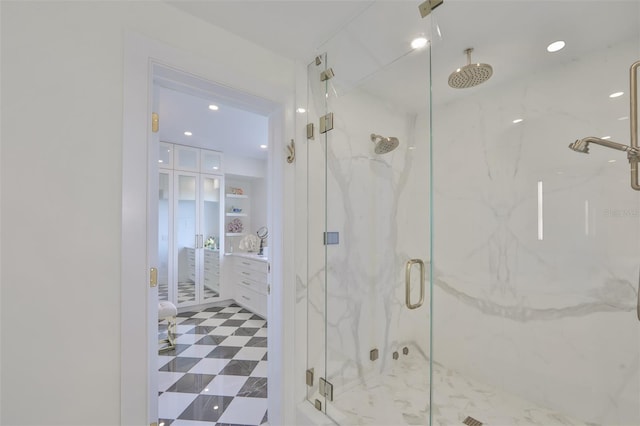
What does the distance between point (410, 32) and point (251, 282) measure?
3.66 metres

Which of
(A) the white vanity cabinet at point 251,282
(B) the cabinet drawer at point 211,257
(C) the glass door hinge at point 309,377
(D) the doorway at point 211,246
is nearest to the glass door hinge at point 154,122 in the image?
(D) the doorway at point 211,246

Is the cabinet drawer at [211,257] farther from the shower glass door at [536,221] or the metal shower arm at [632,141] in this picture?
the metal shower arm at [632,141]

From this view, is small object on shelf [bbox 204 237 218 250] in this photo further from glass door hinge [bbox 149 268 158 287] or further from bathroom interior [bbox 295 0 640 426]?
glass door hinge [bbox 149 268 158 287]

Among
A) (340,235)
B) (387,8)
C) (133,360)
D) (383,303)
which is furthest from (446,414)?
(387,8)

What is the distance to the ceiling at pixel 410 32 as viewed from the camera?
1425mm

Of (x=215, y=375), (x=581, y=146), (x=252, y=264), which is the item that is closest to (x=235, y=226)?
(x=252, y=264)

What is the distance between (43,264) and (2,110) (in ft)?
1.98

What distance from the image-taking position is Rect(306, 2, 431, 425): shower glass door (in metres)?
1.78

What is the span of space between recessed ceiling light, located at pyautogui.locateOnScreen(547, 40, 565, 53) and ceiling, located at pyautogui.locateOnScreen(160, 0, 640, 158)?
0.03 m

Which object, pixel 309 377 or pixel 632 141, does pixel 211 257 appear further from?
pixel 632 141

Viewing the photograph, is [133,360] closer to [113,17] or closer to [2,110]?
[2,110]

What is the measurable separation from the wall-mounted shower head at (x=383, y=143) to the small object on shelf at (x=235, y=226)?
3.89m

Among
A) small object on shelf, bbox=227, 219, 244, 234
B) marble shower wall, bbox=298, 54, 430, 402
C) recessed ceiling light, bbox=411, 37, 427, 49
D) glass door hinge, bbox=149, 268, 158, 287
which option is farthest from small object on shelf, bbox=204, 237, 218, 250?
recessed ceiling light, bbox=411, 37, 427, 49

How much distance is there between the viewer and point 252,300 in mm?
4133
